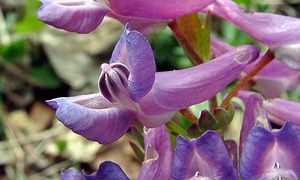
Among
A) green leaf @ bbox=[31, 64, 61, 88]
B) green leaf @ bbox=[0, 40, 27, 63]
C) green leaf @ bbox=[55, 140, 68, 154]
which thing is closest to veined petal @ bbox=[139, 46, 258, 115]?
green leaf @ bbox=[55, 140, 68, 154]

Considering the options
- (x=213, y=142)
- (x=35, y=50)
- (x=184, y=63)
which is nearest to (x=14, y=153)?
(x=35, y=50)

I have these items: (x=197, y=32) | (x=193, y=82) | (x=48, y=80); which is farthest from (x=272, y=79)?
(x=48, y=80)

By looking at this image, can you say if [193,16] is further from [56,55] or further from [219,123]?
[56,55]

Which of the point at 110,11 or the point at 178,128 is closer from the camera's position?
the point at 110,11

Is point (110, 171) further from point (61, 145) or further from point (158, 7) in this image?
point (61, 145)

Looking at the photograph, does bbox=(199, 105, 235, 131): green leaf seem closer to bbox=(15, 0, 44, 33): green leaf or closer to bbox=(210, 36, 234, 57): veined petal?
bbox=(210, 36, 234, 57): veined petal

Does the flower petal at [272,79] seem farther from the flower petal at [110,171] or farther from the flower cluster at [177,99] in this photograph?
the flower petal at [110,171]

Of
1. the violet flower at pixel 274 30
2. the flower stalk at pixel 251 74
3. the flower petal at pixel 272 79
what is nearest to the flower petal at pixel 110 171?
the flower stalk at pixel 251 74
